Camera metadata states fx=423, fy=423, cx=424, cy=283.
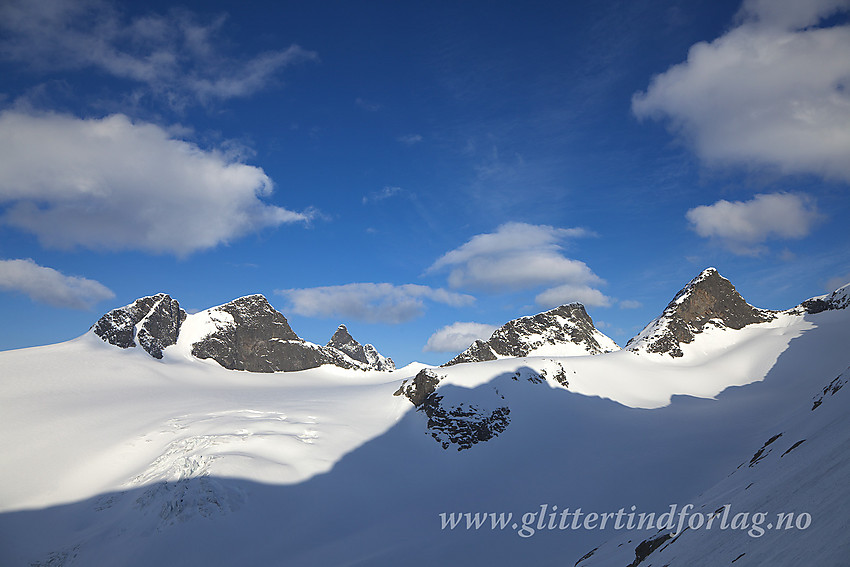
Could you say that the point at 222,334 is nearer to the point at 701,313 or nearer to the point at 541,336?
the point at 541,336

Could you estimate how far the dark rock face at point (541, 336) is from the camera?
11456 centimetres

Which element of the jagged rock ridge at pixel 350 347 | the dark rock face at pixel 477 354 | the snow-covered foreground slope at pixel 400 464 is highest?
the jagged rock ridge at pixel 350 347

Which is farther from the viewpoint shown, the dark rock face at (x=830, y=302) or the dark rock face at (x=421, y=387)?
the dark rock face at (x=830, y=302)

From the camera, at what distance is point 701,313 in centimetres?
10256

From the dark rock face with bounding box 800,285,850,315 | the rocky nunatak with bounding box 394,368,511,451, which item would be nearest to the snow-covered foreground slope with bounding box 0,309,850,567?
the rocky nunatak with bounding box 394,368,511,451

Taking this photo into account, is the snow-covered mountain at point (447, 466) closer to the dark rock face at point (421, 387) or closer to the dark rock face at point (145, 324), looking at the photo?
the dark rock face at point (421, 387)

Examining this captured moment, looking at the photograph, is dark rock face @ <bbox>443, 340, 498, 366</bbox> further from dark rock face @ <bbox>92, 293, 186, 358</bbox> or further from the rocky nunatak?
dark rock face @ <bbox>92, 293, 186, 358</bbox>

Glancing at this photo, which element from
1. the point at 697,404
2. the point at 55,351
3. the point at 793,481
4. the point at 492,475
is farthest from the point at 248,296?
the point at 793,481

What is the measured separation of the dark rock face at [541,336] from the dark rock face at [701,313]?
2079 centimetres

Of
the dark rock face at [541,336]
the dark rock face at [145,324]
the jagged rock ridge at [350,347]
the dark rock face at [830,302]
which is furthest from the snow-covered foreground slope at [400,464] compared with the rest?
the jagged rock ridge at [350,347]

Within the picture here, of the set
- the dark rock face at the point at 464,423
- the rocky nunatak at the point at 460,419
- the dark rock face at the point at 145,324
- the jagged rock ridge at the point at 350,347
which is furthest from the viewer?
the jagged rock ridge at the point at 350,347

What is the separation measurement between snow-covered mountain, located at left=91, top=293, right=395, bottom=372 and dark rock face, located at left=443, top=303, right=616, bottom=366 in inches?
2061

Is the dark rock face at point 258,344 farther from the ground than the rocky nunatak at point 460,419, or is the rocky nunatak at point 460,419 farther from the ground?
the dark rock face at point 258,344

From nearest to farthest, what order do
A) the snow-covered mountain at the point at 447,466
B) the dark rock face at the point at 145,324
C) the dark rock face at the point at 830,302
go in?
the snow-covered mountain at the point at 447,466 < the dark rock face at the point at 830,302 < the dark rock face at the point at 145,324
